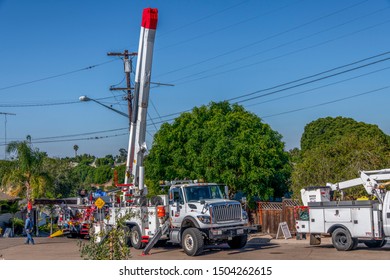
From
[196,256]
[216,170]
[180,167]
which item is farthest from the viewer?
[180,167]

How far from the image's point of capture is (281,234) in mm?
27938

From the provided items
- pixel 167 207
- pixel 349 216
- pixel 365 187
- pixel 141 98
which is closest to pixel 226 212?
pixel 167 207

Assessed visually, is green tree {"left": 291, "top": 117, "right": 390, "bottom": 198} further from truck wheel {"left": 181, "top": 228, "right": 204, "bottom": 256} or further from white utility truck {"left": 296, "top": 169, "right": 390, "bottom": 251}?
truck wheel {"left": 181, "top": 228, "right": 204, "bottom": 256}

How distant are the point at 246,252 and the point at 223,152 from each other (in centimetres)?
1168

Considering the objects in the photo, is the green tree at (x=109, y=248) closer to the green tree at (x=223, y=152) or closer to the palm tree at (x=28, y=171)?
the green tree at (x=223, y=152)

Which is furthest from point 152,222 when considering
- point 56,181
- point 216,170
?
point 56,181

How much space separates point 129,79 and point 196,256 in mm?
16450

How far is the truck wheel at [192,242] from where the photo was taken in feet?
66.6

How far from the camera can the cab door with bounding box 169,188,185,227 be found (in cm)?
2181

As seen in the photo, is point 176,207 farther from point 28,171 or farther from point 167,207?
point 28,171

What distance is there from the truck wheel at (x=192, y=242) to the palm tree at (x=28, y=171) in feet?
70.9

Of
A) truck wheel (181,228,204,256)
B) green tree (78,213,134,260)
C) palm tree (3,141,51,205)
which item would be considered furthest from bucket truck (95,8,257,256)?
palm tree (3,141,51,205)

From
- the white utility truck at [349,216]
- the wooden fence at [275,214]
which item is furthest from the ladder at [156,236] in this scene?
the wooden fence at [275,214]

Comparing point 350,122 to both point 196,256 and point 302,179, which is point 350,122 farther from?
point 196,256
